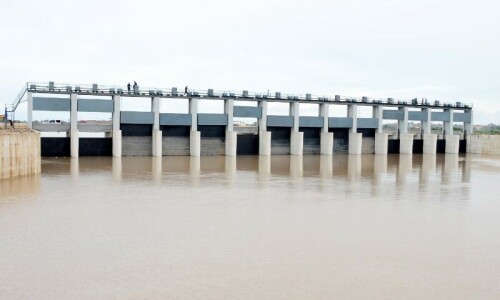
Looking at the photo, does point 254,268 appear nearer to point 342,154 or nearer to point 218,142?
point 218,142

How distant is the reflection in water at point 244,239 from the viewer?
12367 millimetres

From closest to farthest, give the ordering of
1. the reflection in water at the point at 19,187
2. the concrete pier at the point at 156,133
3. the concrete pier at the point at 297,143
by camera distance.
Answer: the reflection in water at the point at 19,187 → the concrete pier at the point at 156,133 → the concrete pier at the point at 297,143

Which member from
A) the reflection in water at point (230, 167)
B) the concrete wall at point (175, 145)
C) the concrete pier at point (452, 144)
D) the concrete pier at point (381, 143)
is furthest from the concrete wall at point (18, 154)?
the concrete pier at point (452, 144)

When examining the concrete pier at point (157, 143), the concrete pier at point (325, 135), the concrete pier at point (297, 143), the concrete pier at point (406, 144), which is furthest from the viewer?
the concrete pier at point (406, 144)

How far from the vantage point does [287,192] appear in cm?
2906

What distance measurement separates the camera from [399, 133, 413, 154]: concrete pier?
221ft

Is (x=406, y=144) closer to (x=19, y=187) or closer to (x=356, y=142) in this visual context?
(x=356, y=142)

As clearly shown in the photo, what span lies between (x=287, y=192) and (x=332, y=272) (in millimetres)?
15523

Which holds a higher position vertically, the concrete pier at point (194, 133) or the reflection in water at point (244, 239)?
the concrete pier at point (194, 133)

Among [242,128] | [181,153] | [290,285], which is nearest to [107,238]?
[290,285]

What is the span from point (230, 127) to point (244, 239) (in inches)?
1641

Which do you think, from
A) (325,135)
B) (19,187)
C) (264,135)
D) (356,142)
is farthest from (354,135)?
(19,187)

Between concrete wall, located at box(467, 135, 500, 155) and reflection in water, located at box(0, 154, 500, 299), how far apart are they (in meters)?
46.0

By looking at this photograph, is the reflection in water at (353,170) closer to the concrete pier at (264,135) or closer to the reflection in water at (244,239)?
the reflection in water at (244,239)
